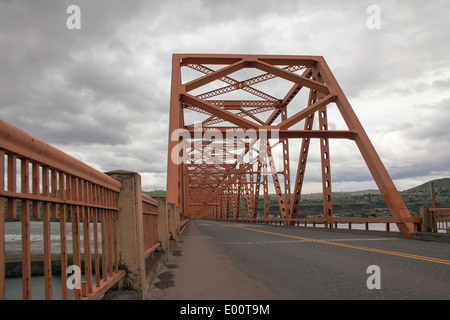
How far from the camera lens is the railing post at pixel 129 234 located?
144 inches

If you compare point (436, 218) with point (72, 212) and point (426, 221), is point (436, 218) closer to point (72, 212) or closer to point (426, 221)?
point (426, 221)

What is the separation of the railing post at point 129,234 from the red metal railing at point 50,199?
1.05 feet

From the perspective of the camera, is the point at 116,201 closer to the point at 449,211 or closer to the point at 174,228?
the point at 174,228

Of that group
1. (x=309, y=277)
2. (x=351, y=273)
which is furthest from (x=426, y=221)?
(x=309, y=277)

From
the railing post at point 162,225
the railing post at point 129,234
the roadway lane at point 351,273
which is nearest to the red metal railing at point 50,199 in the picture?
the railing post at point 129,234

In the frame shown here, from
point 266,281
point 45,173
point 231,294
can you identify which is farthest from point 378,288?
point 45,173

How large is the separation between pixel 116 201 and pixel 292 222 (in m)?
22.0

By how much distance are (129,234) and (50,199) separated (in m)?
1.72

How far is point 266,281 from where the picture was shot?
16.4 feet

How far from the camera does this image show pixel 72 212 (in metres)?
2.40

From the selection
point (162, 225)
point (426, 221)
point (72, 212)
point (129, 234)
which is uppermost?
point (72, 212)

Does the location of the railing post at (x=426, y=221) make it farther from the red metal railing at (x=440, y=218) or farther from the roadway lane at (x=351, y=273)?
the roadway lane at (x=351, y=273)

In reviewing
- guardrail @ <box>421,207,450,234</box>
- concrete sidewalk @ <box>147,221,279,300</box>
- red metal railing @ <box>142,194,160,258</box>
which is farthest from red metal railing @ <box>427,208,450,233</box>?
red metal railing @ <box>142,194,160,258</box>

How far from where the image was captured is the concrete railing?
1683 mm
